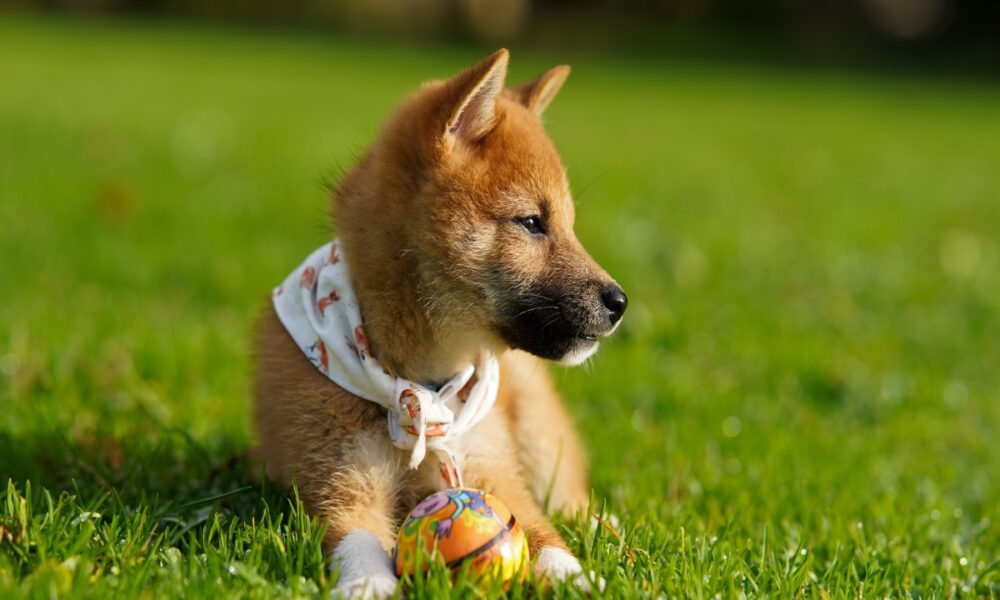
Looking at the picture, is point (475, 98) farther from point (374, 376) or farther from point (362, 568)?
point (362, 568)

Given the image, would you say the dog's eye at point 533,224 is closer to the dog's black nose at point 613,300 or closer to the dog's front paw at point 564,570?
the dog's black nose at point 613,300

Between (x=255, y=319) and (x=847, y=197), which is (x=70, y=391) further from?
(x=847, y=197)

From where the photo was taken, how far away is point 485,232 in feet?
9.97

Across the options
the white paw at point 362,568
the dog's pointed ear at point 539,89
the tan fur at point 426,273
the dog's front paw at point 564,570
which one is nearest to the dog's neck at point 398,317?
the tan fur at point 426,273

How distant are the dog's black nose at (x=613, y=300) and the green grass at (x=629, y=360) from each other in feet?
2.06

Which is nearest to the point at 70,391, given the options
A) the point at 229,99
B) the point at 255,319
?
the point at 255,319

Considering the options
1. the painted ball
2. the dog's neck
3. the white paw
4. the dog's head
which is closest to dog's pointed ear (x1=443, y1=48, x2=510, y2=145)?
the dog's head

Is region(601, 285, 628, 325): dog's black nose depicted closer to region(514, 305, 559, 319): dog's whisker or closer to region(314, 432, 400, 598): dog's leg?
region(514, 305, 559, 319): dog's whisker

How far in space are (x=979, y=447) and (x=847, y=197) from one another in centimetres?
561

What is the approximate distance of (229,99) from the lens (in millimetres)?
13523

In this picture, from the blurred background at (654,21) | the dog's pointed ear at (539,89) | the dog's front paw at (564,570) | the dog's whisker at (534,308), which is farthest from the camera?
the blurred background at (654,21)

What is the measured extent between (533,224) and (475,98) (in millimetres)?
399

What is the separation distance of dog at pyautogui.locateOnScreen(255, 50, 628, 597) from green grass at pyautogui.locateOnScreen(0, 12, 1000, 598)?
0.77 feet

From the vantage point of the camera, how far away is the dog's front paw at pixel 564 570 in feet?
8.70
